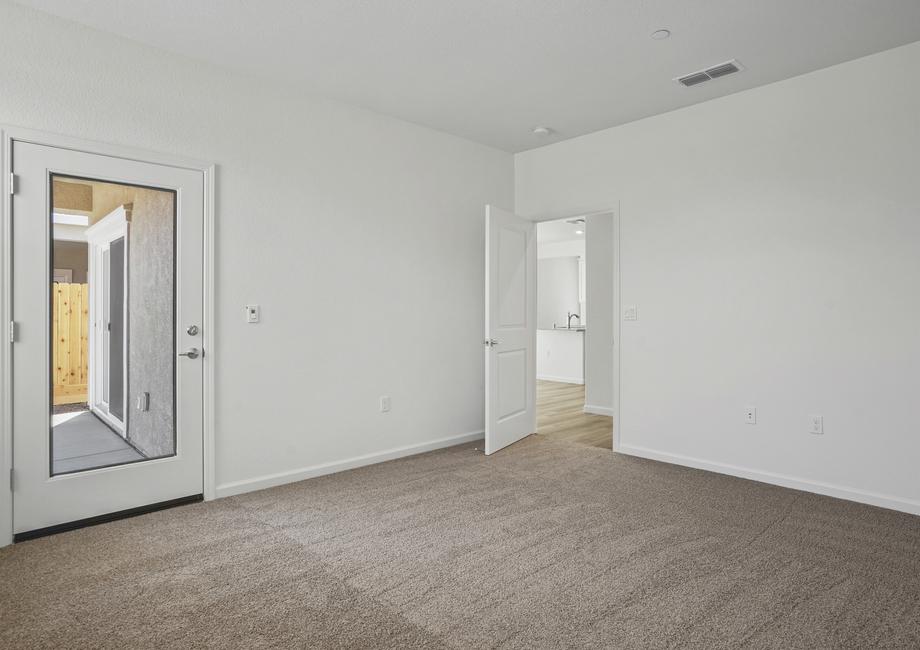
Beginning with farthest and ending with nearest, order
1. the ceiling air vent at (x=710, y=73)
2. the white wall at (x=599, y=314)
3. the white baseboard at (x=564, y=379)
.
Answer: the white baseboard at (x=564, y=379)
the white wall at (x=599, y=314)
the ceiling air vent at (x=710, y=73)

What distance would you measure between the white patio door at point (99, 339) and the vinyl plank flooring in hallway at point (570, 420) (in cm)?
321

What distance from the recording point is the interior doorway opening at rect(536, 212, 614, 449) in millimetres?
6078

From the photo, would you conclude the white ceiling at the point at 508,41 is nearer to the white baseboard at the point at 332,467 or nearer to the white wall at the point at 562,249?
the white baseboard at the point at 332,467

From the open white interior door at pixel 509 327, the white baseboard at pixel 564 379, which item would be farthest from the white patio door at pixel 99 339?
the white baseboard at pixel 564 379

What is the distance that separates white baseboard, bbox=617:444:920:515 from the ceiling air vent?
264cm

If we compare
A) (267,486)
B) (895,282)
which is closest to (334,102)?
(267,486)

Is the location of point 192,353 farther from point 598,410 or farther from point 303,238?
point 598,410

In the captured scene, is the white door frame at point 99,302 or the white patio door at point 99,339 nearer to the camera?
the white patio door at point 99,339

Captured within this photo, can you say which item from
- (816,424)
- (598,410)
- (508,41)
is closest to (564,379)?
(598,410)

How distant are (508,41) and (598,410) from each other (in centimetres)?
437

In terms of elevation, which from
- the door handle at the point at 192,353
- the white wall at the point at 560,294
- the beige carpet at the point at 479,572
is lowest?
the beige carpet at the point at 479,572

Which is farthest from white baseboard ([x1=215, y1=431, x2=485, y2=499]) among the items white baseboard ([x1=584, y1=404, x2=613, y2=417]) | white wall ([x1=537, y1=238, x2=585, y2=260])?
white wall ([x1=537, y1=238, x2=585, y2=260])

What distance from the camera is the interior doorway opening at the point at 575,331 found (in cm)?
608

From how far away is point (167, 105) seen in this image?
3.29 m
